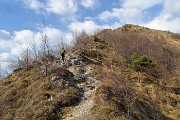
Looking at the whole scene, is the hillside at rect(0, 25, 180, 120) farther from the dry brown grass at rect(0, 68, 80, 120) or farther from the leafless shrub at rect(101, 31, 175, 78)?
the leafless shrub at rect(101, 31, 175, 78)

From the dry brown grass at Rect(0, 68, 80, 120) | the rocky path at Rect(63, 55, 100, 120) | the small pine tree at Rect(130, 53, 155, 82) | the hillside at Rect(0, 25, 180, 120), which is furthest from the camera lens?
the small pine tree at Rect(130, 53, 155, 82)

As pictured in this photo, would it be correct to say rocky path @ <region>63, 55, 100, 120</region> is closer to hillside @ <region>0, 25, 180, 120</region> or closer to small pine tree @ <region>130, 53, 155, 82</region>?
hillside @ <region>0, 25, 180, 120</region>

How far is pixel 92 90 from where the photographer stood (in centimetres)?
4856

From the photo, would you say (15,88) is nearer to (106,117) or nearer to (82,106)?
(82,106)

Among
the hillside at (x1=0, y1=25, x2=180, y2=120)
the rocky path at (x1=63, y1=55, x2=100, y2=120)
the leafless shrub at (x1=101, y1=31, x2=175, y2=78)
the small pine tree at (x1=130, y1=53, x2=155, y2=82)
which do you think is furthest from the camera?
the leafless shrub at (x1=101, y1=31, x2=175, y2=78)

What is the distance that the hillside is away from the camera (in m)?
43.2

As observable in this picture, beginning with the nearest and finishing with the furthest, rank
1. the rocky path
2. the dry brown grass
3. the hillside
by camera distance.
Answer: the rocky path, the dry brown grass, the hillside

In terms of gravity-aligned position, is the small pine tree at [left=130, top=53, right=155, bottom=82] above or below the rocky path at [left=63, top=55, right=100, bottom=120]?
above

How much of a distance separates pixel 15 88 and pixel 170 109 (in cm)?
2644

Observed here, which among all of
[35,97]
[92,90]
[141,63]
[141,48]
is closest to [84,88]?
[92,90]

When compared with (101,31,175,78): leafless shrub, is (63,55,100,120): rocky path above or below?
below

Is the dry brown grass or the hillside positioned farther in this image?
the hillside

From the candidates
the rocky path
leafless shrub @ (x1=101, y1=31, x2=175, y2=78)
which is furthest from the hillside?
leafless shrub @ (x1=101, y1=31, x2=175, y2=78)

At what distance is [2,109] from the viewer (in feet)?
146
